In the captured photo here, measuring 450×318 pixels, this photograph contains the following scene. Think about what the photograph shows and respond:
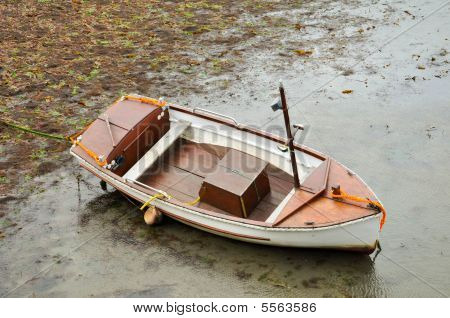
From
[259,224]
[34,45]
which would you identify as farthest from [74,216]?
[34,45]

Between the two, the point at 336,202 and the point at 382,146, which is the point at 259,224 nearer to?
the point at 336,202

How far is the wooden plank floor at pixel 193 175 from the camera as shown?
12.2 meters

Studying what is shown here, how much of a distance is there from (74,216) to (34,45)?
1072 cm

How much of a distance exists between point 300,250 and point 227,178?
249cm

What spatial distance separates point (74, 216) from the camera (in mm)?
13477

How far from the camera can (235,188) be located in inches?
455

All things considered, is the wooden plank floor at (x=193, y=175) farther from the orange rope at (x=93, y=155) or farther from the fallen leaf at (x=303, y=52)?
the fallen leaf at (x=303, y=52)

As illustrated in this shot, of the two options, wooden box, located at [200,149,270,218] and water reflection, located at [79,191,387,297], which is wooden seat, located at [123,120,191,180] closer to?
water reflection, located at [79,191,387,297]

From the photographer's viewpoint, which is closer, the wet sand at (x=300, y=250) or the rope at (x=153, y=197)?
the wet sand at (x=300, y=250)

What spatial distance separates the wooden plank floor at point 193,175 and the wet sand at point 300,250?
899 mm

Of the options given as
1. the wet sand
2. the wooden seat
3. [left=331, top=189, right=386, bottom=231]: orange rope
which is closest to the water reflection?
the wet sand

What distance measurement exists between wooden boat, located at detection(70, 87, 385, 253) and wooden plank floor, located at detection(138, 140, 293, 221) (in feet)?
0.09

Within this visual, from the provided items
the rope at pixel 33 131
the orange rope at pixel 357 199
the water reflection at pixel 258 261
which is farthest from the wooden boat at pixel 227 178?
the rope at pixel 33 131

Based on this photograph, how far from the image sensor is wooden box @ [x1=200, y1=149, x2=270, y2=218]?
1152 centimetres
